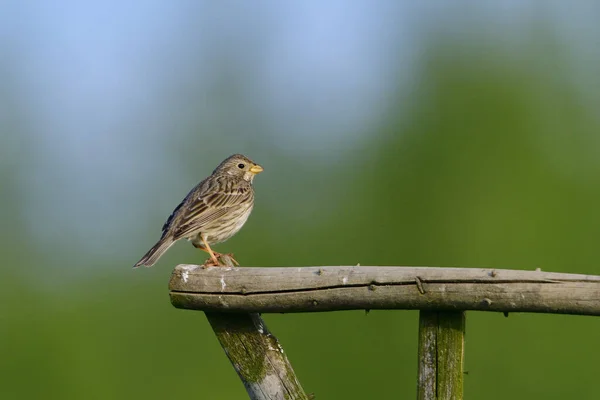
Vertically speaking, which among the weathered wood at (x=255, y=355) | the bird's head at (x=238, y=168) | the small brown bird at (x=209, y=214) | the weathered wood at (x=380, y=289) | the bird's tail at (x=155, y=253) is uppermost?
the bird's head at (x=238, y=168)

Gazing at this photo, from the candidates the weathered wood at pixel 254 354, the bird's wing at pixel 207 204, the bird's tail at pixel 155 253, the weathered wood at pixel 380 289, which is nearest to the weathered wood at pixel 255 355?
the weathered wood at pixel 254 354

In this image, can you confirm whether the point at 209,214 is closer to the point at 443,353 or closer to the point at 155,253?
the point at 155,253

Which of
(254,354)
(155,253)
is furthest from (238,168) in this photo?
(254,354)

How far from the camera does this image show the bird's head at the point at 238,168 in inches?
396

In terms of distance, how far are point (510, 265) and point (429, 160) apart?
4.16m

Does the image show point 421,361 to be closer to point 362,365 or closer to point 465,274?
point 465,274

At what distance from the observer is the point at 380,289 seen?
4.85m

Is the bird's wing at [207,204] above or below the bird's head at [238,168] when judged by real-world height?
below

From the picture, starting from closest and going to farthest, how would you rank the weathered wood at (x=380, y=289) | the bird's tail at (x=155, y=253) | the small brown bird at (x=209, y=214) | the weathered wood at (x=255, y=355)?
the weathered wood at (x=380, y=289), the weathered wood at (x=255, y=355), the bird's tail at (x=155, y=253), the small brown bird at (x=209, y=214)

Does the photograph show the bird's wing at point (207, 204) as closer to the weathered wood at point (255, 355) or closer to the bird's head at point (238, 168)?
the bird's head at point (238, 168)

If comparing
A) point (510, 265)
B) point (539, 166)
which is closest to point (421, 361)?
point (510, 265)

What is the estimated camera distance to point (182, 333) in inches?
730

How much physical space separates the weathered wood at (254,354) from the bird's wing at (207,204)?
2.87 meters

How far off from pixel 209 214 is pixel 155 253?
0.83m
